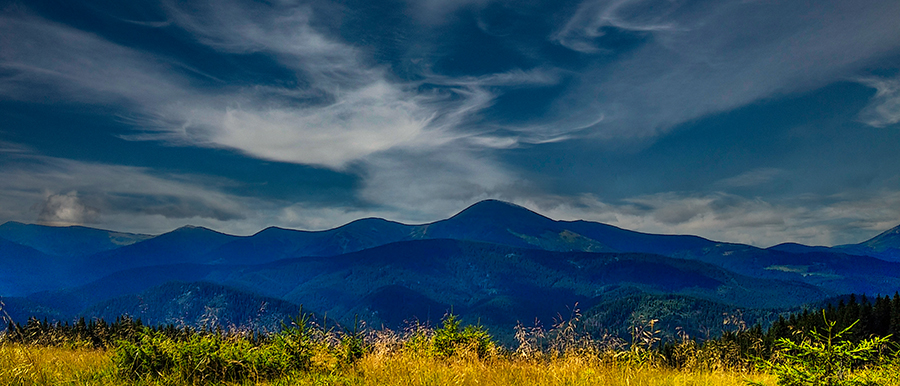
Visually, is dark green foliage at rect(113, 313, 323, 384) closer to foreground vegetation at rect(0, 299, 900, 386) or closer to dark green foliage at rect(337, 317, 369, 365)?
foreground vegetation at rect(0, 299, 900, 386)

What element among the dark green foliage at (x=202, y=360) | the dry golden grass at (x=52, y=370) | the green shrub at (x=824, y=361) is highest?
the green shrub at (x=824, y=361)

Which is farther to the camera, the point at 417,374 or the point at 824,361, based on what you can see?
the point at 417,374

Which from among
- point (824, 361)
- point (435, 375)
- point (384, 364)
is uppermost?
point (824, 361)

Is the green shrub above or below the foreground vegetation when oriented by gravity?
above

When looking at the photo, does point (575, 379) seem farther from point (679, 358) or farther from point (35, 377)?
point (35, 377)

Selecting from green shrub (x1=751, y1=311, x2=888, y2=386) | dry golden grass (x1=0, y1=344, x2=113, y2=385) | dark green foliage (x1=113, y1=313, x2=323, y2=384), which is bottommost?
dry golden grass (x1=0, y1=344, x2=113, y2=385)

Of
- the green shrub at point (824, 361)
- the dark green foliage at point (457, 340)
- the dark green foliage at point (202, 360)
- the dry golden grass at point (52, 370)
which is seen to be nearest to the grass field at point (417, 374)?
the dry golden grass at point (52, 370)

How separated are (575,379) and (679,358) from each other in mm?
5190

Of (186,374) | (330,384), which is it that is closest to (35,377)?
(186,374)

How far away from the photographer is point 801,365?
6.97 meters

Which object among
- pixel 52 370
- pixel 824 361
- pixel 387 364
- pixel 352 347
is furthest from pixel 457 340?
pixel 52 370

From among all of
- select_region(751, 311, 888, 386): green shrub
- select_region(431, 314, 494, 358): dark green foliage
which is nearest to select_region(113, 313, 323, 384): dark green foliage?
select_region(431, 314, 494, 358): dark green foliage

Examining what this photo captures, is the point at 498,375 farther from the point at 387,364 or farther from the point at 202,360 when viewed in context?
the point at 202,360

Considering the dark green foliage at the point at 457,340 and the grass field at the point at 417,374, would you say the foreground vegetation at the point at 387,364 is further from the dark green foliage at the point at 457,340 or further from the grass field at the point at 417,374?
the dark green foliage at the point at 457,340
